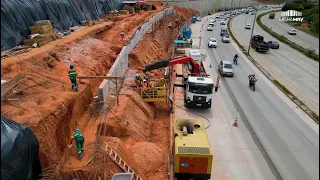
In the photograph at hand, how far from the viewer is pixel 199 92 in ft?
67.4

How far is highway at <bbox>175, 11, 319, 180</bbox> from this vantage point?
14500 mm

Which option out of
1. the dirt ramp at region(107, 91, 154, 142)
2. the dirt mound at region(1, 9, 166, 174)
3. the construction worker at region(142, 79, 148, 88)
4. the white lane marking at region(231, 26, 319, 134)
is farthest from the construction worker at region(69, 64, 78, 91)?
the white lane marking at region(231, 26, 319, 134)

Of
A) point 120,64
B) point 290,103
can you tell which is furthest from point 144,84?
point 290,103

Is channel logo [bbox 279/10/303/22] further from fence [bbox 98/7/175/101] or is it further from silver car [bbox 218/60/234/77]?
silver car [bbox 218/60/234/77]

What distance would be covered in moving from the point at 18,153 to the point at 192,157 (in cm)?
691

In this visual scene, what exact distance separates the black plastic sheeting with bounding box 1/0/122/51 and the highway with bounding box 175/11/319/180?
1360 cm

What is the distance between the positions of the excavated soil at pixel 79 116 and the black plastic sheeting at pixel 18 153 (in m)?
0.72

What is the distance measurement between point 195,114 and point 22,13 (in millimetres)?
16346

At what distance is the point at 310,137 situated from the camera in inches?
711

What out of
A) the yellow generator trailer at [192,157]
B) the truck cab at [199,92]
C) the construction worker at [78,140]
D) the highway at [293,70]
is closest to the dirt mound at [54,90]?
the construction worker at [78,140]

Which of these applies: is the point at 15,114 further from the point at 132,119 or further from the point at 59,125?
the point at 132,119

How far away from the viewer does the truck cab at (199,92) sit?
20328 mm

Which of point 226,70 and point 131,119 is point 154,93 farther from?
point 226,70

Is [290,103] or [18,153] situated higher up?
[18,153]
